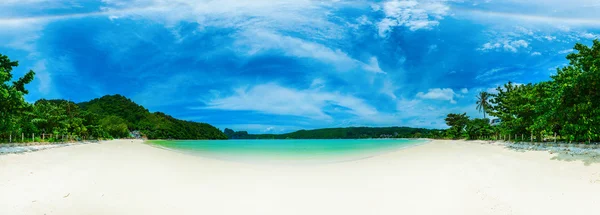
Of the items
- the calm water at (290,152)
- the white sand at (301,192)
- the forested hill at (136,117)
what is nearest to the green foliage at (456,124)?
the calm water at (290,152)

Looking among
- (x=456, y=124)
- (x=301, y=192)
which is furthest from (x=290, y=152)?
(x=456, y=124)

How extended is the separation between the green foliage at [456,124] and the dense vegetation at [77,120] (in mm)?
77594

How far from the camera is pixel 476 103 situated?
81375 mm

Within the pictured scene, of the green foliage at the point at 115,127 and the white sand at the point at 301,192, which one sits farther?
the green foliage at the point at 115,127

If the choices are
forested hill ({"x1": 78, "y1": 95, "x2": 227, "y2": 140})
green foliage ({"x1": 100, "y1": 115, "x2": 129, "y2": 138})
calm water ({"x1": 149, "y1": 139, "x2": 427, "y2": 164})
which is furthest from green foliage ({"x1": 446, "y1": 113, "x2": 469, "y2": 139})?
forested hill ({"x1": 78, "y1": 95, "x2": 227, "y2": 140})

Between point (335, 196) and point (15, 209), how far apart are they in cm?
639

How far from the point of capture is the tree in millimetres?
18562

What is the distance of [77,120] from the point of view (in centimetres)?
5394

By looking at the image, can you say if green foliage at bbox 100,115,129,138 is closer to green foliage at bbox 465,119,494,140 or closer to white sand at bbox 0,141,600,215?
green foliage at bbox 465,119,494,140

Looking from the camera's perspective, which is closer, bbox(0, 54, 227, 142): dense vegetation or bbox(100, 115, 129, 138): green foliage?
bbox(0, 54, 227, 142): dense vegetation

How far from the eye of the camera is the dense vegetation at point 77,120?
20.3 meters

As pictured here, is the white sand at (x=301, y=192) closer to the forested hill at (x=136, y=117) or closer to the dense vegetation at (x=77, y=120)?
the dense vegetation at (x=77, y=120)

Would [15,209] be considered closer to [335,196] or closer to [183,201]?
[183,201]

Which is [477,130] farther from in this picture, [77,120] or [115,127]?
[115,127]
